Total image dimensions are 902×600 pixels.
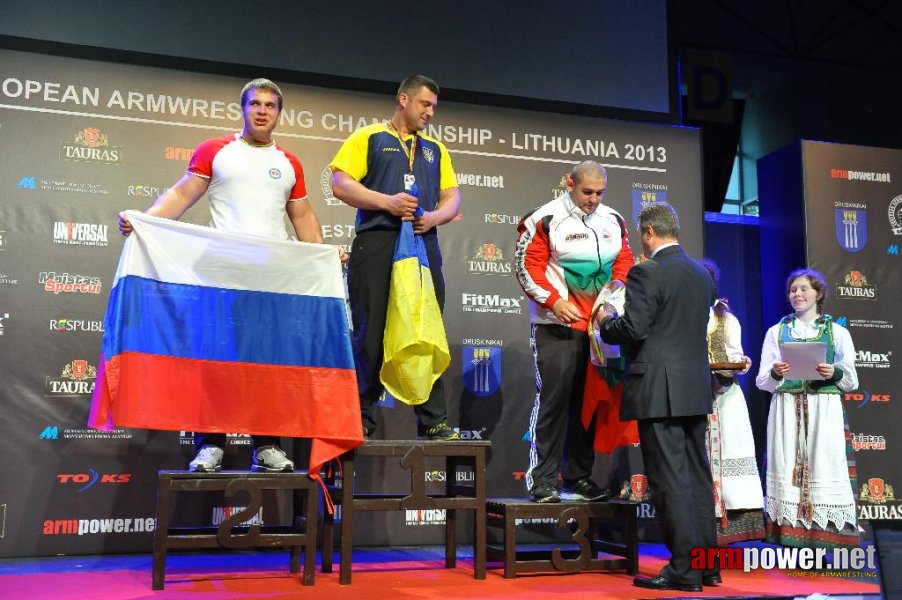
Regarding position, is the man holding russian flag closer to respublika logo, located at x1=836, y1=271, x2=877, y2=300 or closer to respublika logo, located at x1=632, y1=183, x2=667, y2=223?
respublika logo, located at x1=632, y1=183, x2=667, y2=223

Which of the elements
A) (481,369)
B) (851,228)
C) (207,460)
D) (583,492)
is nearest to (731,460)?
(583,492)

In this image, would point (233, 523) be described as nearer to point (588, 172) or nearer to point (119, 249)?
point (119, 249)

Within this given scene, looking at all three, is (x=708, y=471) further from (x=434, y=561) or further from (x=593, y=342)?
(x=434, y=561)

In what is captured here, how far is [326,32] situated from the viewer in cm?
582

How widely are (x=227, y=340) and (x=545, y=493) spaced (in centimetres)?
155

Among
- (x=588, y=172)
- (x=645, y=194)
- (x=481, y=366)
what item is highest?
(x=645, y=194)

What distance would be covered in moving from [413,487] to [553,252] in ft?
4.11

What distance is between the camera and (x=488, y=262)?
538cm

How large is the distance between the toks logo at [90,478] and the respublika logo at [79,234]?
1.20 meters

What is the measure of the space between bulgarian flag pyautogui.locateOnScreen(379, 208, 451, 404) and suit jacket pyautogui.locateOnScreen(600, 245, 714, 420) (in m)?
0.73

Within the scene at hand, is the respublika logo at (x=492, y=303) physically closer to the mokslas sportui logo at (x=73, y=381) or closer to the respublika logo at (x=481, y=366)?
the respublika logo at (x=481, y=366)

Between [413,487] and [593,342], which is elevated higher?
[593,342]

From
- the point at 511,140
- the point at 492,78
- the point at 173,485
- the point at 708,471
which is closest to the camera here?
the point at 173,485

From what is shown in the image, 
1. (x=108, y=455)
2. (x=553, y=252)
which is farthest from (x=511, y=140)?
(x=108, y=455)
